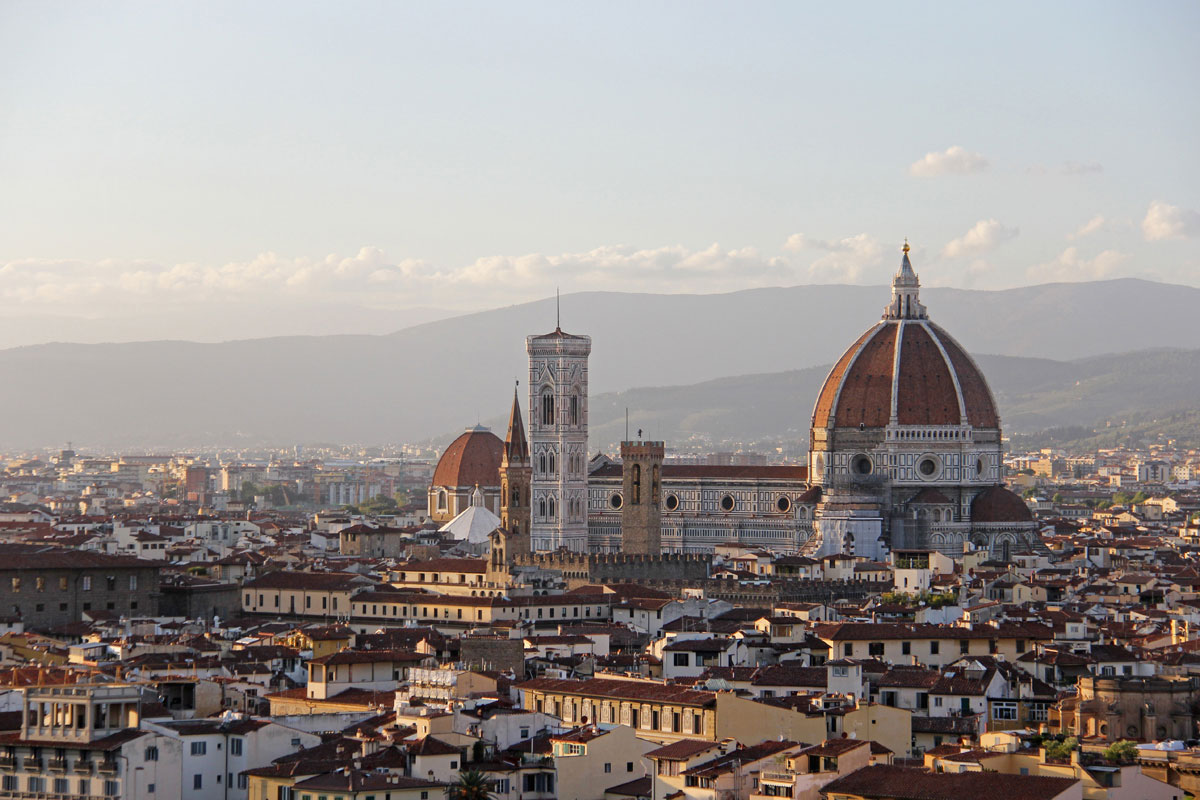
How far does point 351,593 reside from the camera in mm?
75438

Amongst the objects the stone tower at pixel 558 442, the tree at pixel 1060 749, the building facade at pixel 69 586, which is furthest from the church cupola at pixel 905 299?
the tree at pixel 1060 749

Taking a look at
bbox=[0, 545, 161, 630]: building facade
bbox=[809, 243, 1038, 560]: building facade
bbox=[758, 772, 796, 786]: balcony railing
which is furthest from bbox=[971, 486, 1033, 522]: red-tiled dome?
bbox=[758, 772, 796, 786]: balcony railing

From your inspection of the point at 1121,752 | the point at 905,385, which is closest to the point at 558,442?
the point at 905,385

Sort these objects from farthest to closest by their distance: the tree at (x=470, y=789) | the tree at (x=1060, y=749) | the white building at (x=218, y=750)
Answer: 1. the white building at (x=218, y=750)
2. the tree at (x=1060, y=749)
3. the tree at (x=470, y=789)

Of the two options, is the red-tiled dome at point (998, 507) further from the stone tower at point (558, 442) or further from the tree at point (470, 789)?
the tree at point (470, 789)

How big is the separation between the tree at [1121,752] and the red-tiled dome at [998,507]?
2659 inches

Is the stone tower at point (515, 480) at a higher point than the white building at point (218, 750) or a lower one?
higher

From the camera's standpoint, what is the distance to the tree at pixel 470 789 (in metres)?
37.8

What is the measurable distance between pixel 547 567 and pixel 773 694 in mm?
42977

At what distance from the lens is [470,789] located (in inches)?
1494

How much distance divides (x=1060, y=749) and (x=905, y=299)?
79.5m

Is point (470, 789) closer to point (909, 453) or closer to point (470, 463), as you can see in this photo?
point (909, 453)

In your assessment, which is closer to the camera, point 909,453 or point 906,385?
point 909,453

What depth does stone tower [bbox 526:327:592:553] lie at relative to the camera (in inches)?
4478
